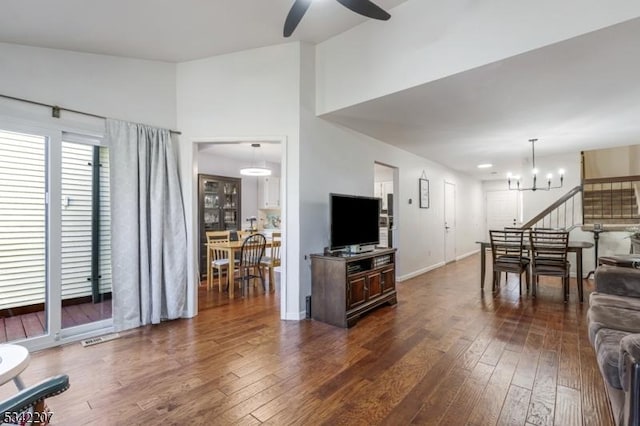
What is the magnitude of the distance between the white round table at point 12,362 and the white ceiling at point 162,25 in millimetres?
2435

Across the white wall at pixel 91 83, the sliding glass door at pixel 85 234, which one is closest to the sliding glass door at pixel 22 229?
the sliding glass door at pixel 85 234

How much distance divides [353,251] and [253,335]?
1427 millimetres

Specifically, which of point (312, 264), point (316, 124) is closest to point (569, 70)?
point (316, 124)

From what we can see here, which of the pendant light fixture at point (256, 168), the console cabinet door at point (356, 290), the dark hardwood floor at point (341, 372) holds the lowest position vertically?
the dark hardwood floor at point (341, 372)

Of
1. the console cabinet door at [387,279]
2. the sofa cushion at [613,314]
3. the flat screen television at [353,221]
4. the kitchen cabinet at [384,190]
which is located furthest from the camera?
the kitchen cabinet at [384,190]

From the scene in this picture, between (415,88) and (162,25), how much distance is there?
245 cm

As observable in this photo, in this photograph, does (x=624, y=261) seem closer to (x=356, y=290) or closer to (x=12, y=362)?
(x=356, y=290)

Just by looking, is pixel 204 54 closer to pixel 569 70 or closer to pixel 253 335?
pixel 253 335

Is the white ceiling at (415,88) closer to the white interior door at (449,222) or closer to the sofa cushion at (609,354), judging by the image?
the sofa cushion at (609,354)

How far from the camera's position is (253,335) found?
9.86 feet

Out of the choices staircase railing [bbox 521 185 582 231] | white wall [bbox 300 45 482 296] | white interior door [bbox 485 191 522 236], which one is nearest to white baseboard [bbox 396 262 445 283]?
white wall [bbox 300 45 482 296]

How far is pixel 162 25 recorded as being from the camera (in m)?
2.81

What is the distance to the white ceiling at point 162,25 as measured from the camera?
7.92ft

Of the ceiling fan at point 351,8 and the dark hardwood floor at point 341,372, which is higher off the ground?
the ceiling fan at point 351,8
